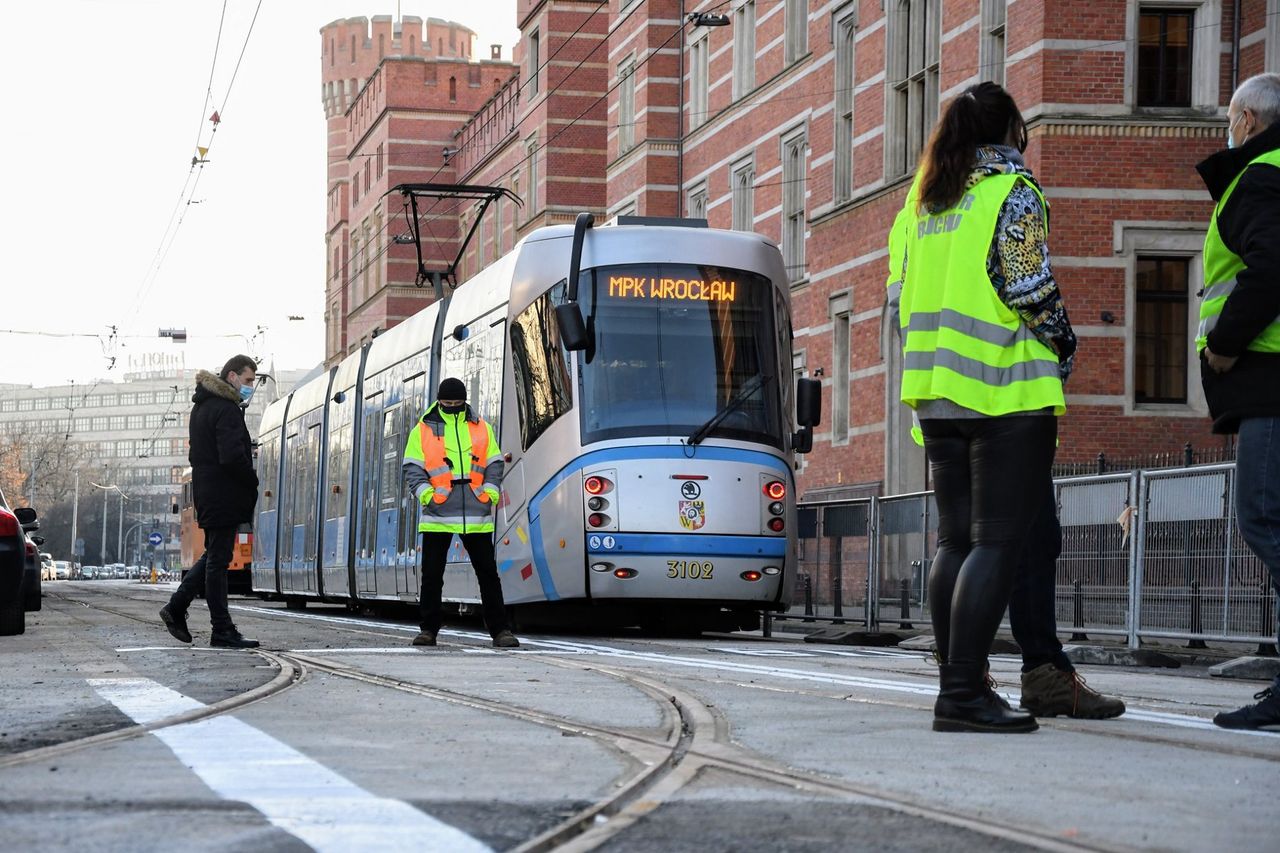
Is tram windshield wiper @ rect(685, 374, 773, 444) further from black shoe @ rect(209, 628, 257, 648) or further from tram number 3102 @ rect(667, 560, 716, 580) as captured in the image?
black shoe @ rect(209, 628, 257, 648)

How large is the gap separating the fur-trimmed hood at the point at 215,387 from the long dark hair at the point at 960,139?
25.0 feet

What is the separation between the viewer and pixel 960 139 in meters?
7.18

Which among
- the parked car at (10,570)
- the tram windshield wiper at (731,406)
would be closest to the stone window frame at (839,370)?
the tram windshield wiper at (731,406)

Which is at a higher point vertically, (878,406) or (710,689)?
(878,406)

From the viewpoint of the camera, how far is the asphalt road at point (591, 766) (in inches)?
174

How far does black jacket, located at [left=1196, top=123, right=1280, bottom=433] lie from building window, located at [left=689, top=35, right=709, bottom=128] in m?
39.2

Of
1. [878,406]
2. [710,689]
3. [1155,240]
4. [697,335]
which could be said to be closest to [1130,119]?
[1155,240]

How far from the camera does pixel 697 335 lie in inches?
671

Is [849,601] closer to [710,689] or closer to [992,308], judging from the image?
[710,689]

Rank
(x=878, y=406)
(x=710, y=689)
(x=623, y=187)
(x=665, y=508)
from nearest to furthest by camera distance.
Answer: (x=710, y=689)
(x=665, y=508)
(x=878, y=406)
(x=623, y=187)

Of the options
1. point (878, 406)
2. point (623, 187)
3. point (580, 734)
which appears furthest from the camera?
point (623, 187)

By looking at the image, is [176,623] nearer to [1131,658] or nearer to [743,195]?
[1131,658]

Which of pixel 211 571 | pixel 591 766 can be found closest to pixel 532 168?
pixel 211 571

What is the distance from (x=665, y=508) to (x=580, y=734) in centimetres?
978
